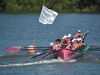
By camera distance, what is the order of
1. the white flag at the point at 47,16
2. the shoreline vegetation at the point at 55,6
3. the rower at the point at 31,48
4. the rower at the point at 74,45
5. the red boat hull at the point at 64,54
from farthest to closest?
1. the shoreline vegetation at the point at 55,6
2. the white flag at the point at 47,16
3. the rower at the point at 31,48
4. the rower at the point at 74,45
5. the red boat hull at the point at 64,54

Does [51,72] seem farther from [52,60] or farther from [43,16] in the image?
[43,16]

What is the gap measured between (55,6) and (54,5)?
320mm

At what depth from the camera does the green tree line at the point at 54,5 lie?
10025 centimetres

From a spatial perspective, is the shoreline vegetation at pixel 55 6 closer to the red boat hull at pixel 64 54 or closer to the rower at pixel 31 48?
the rower at pixel 31 48

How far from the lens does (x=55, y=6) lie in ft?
326

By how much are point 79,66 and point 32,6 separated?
A: 7675 centimetres

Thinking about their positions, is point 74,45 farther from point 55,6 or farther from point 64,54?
point 55,6

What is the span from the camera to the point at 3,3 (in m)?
101

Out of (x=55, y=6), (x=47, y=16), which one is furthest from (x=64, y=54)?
(x=55, y=6)

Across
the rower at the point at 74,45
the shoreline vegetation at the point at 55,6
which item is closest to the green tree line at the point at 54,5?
the shoreline vegetation at the point at 55,6

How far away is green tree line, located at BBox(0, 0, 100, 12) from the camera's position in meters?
100

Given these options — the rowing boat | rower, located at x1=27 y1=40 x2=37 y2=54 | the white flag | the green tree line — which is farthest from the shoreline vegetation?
the rowing boat

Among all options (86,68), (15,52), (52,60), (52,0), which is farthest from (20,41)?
(52,0)

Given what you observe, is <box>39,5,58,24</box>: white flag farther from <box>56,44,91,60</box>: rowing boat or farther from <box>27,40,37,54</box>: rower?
<box>56,44,91,60</box>: rowing boat
